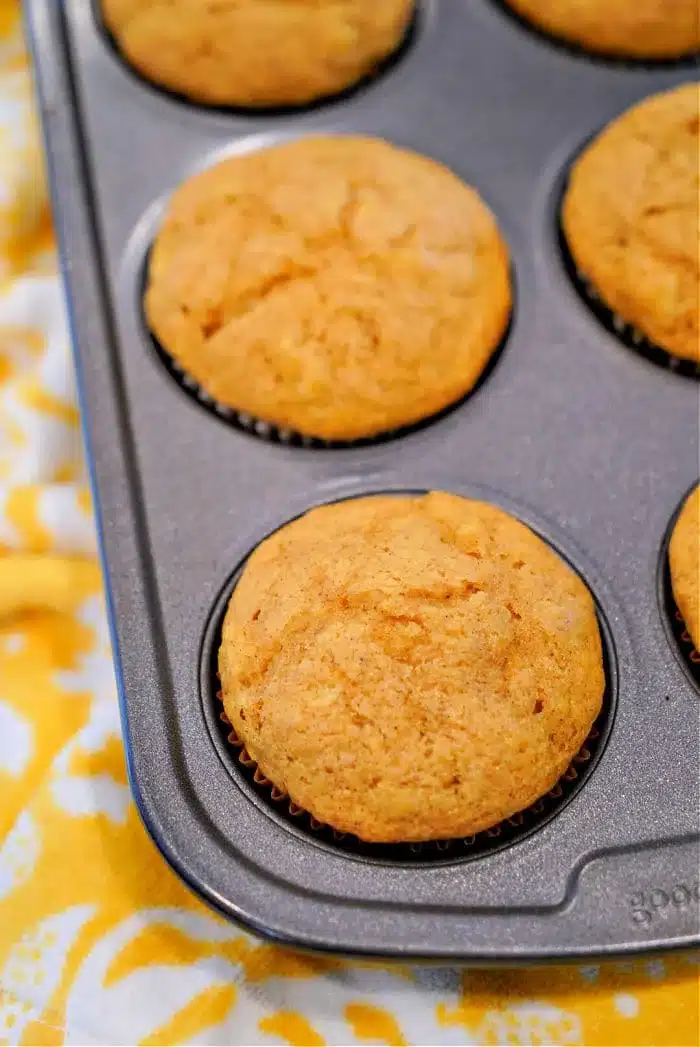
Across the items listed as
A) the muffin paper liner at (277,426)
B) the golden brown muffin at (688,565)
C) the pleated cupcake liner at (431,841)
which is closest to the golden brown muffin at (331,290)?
the muffin paper liner at (277,426)

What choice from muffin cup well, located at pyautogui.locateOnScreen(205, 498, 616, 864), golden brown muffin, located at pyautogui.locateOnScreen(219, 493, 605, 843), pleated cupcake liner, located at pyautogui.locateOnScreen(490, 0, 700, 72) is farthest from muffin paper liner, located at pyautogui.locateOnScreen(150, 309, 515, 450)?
pleated cupcake liner, located at pyautogui.locateOnScreen(490, 0, 700, 72)

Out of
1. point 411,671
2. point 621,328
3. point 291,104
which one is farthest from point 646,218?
point 411,671

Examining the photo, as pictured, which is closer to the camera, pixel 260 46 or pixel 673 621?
pixel 673 621

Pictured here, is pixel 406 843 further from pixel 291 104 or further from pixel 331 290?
pixel 291 104

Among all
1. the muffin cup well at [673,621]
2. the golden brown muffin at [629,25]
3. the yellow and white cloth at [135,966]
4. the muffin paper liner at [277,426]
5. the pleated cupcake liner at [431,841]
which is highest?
the golden brown muffin at [629,25]

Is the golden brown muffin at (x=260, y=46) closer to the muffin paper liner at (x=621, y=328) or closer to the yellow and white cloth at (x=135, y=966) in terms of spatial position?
the muffin paper liner at (x=621, y=328)

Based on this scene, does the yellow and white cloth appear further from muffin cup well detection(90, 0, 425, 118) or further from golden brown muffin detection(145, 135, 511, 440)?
muffin cup well detection(90, 0, 425, 118)

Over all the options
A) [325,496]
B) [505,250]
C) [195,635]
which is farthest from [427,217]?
[195,635]
